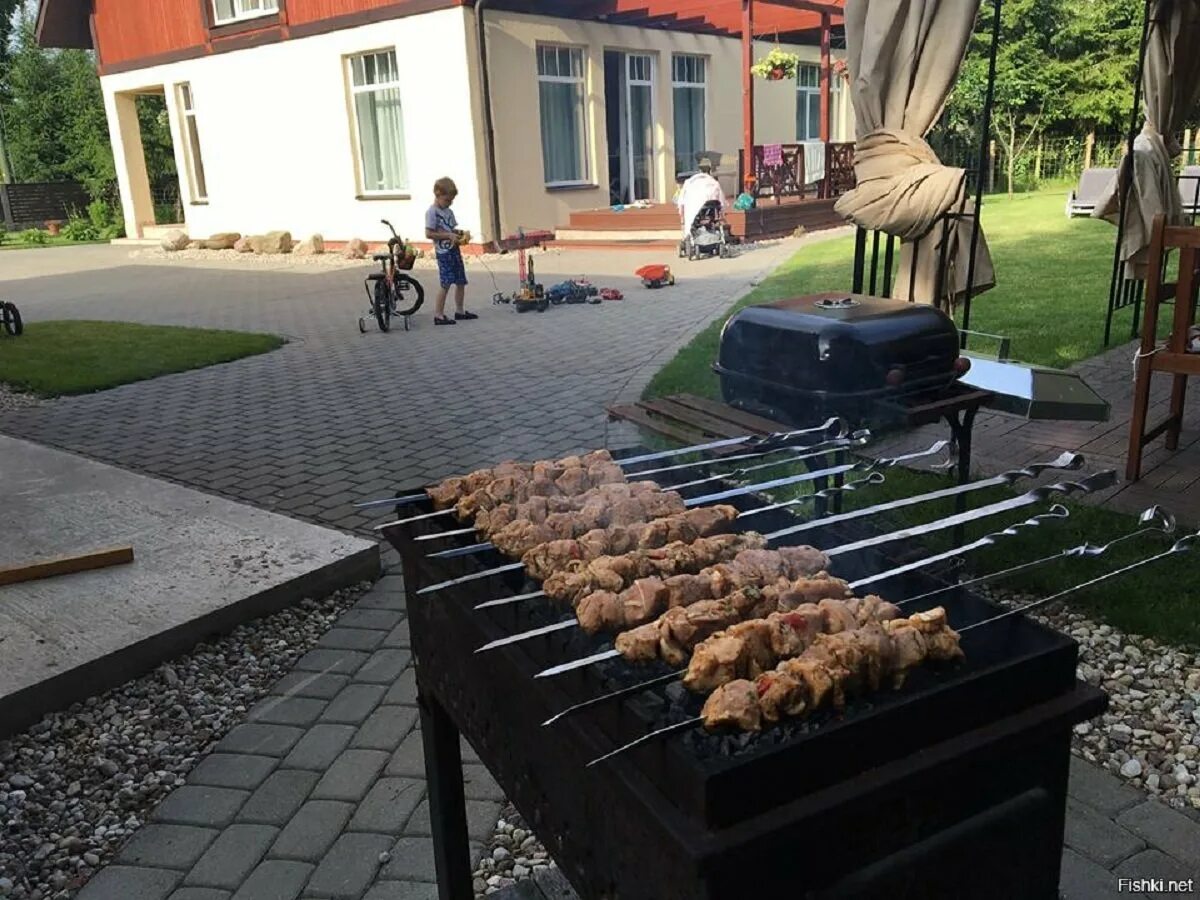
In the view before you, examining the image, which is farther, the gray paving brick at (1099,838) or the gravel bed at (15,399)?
the gravel bed at (15,399)

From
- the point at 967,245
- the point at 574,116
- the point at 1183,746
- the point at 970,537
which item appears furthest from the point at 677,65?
the point at 1183,746

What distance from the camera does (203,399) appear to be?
8.06 meters

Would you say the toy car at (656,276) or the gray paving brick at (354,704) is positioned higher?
the toy car at (656,276)

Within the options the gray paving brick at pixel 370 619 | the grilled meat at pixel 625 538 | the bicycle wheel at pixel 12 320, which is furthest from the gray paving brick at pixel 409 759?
the bicycle wheel at pixel 12 320

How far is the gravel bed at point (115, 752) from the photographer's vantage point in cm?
266

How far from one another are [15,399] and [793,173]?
50.3 feet

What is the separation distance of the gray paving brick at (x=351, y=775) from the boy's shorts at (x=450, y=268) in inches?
328

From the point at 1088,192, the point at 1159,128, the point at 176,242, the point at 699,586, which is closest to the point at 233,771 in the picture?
the point at 699,586

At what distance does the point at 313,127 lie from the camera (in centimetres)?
1936

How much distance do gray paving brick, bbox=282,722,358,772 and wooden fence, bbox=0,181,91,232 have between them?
33.8 metres

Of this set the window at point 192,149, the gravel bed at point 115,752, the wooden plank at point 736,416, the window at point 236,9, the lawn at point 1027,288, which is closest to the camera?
the gravel bed at point 115,752

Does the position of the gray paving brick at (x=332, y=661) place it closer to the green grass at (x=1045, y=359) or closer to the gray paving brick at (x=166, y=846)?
the gray paving brick at (x=166, y=846)

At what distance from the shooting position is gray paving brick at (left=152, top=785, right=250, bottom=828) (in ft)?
9.09

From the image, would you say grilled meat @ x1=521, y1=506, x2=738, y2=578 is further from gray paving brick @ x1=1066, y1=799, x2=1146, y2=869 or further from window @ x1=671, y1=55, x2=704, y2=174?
window @ x1=671, y1=55, x2=704, y2=174
